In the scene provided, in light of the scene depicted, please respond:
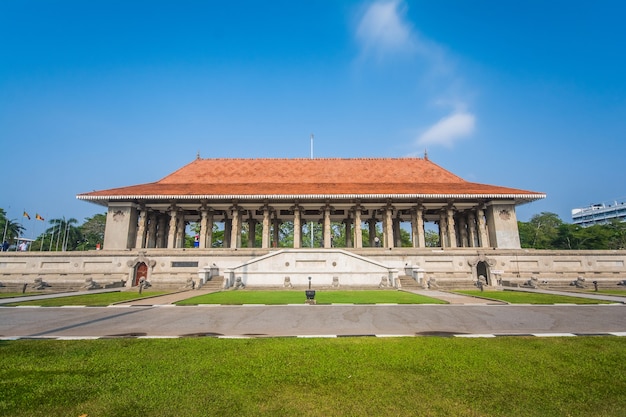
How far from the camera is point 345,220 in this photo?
36281 mm

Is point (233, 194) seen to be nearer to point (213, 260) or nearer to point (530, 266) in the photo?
point (213, 260)

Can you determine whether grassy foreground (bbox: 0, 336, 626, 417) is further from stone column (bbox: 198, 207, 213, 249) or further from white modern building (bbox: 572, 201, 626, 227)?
white modern building (bbox: 572, 201, 626, 227)

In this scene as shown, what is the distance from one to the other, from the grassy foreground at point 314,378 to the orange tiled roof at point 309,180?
21544mm

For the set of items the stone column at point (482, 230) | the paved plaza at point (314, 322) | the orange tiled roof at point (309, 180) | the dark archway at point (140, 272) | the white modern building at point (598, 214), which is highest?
the white modern building at point (598, 214)

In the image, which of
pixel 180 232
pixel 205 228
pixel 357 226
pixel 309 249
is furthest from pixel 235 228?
pixel 357 226

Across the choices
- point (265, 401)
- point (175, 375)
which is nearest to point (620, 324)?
point (265, 401)

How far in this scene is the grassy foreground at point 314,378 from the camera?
304 centimetres

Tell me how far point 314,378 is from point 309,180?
2903 cm

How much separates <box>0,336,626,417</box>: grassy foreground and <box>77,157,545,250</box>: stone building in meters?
21.3

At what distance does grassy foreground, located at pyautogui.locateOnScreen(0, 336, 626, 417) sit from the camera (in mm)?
3035

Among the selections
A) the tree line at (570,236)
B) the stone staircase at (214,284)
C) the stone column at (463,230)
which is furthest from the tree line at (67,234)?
the tree line at (570,236)

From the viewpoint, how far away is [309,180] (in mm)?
32375

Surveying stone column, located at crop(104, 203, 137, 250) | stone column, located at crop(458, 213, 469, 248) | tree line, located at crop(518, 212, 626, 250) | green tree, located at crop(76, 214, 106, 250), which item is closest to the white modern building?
tree line, located at crop(518, 212, 626, 250)

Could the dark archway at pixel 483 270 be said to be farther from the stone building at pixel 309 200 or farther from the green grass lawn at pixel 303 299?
the green grass lawn at pixel 303 299
